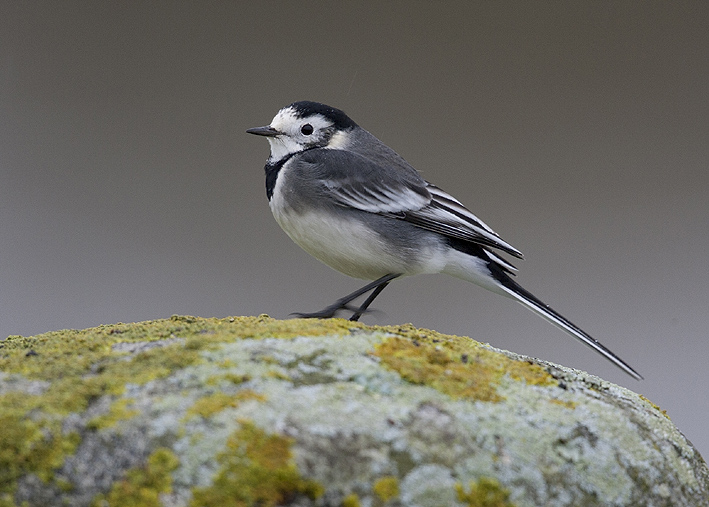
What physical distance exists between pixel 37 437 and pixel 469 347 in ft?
3.30

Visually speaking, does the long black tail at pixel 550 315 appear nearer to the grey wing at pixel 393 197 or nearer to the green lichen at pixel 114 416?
the grey wing at pixel 393 197

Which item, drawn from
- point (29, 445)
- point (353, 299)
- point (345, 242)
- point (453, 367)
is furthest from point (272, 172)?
point (29, 445)

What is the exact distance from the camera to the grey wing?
7.18 ft

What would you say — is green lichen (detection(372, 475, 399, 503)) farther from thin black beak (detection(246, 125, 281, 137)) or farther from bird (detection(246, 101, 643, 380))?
thin black beak (detection(246, 125, 281, 137))

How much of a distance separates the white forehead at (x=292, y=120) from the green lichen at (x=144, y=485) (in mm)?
1586

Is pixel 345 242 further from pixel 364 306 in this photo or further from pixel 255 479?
pixel 255 479

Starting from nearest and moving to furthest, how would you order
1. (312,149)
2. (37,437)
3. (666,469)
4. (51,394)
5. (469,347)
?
(37,437)
(51,394)
(666,469)
(469,347)
(312,149)

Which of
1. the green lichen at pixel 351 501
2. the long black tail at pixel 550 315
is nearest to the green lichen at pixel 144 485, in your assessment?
the green lichen at pixel 351 501

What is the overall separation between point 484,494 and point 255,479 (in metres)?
0.37

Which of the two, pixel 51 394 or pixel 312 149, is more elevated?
pixel 312 149

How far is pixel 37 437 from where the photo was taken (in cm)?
105

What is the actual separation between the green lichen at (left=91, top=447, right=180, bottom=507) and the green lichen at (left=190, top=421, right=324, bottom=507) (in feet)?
0.17

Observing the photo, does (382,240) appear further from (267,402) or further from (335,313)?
(267,402)

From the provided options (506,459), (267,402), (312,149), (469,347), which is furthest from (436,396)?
(312,149)
